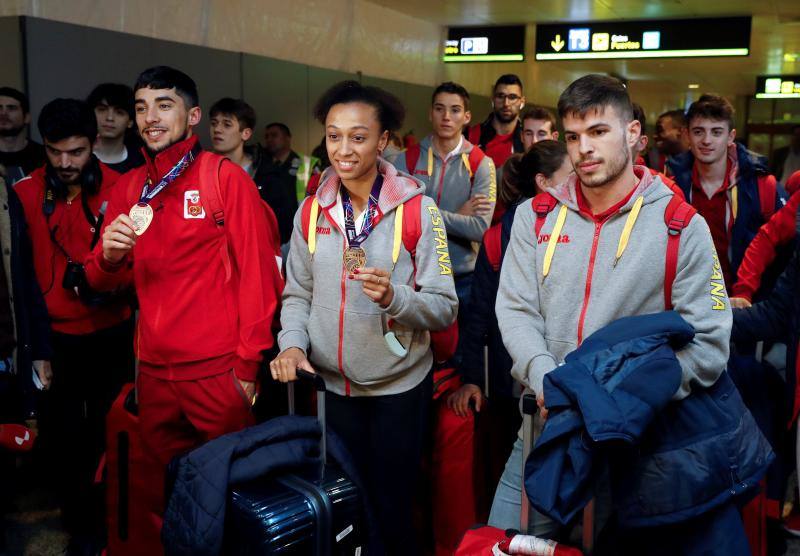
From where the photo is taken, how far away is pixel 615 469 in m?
2.12

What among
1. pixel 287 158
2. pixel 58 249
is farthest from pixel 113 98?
pixel 287 158

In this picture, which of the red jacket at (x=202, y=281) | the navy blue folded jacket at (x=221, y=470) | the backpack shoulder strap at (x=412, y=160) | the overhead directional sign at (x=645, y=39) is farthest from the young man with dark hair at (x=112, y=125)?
the overhead directional sign at (x=645, y=39)

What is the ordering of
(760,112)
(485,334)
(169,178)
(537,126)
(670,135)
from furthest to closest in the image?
(760,112) → (670,135) → (537,126) → (485,334) → (169,178)

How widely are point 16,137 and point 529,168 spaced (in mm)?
3156

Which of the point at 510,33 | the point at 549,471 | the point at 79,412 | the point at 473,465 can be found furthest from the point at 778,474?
the point at 510,33

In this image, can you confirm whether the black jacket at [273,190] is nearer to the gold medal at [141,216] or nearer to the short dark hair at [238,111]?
the short dark hair at [238,111]

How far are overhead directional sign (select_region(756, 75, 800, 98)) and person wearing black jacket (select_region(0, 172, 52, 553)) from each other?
17.6 m

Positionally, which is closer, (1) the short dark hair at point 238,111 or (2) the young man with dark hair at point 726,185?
(2) the young man with dark hair at point 726,185

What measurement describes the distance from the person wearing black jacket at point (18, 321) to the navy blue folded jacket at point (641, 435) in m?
2.24

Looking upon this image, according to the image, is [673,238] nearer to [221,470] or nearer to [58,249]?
[221,470]

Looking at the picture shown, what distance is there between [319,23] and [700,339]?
8003mm

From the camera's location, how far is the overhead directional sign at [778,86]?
698 inches

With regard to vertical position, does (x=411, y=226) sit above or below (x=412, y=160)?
below

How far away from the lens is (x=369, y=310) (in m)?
2.80
